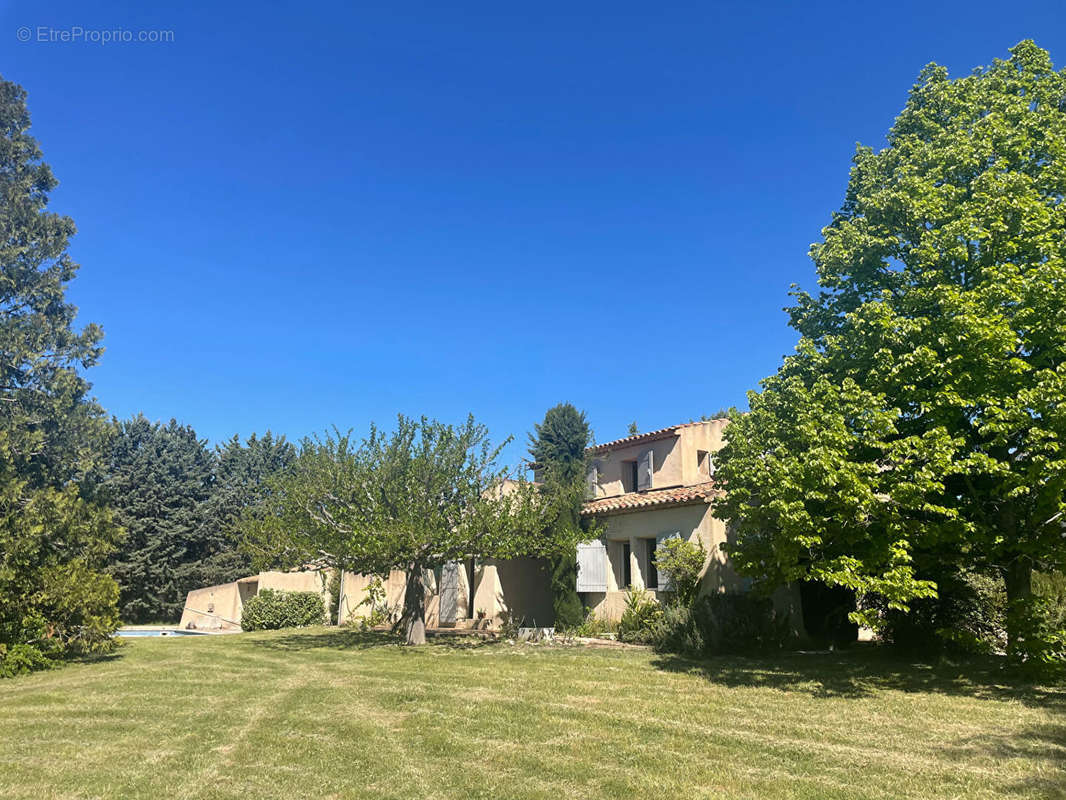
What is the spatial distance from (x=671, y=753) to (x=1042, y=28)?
17.8 metres

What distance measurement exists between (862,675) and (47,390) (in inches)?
1017

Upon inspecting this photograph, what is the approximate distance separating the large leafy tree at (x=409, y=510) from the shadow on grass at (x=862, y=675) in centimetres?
597

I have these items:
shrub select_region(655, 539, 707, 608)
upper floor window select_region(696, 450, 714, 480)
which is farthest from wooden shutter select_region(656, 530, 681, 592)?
upper floor window select_region(696, 450, 714, 480)

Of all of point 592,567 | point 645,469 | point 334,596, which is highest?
point 645,469

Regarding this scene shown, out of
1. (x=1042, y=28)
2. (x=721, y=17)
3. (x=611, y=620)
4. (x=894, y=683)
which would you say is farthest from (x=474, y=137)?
(x=894, y=683)

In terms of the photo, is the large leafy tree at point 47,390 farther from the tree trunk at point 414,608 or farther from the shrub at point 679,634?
the shrub at point 679,634

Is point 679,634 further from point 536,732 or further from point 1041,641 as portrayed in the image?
point 536,732

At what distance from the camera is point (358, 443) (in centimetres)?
2144

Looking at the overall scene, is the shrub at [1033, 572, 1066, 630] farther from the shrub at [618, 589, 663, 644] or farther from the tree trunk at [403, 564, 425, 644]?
the tree trunk at [403, 564, 425, 644]

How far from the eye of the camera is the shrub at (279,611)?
93.9 feet

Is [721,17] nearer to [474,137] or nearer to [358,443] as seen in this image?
[474,137]

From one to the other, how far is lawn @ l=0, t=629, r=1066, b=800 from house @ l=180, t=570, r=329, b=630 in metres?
14.5

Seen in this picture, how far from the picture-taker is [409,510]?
18.8 meters

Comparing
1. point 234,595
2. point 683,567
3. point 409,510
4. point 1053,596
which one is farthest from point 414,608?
point 234,595
